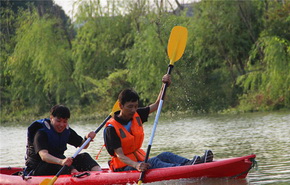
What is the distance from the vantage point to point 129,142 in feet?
20.4

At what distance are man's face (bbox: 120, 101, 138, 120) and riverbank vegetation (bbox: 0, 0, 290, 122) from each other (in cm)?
1278

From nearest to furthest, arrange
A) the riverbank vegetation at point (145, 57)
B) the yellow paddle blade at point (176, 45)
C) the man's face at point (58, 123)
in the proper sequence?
the man's face at point (58, 123), the yellow paddle blade at point (176, 45), the riverbank vegetation at point (145, 57)

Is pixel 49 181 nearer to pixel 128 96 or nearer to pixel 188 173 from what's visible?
pixel 128 96

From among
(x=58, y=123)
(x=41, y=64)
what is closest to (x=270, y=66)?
(x=41, y=64)

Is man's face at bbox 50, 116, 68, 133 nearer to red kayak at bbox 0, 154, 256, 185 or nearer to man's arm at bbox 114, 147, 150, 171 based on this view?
red kayak at bbox 0, 154, 256, 185

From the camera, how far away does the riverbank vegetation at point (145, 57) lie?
20484 millimetres

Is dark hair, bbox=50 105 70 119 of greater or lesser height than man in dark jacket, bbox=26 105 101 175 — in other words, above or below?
above

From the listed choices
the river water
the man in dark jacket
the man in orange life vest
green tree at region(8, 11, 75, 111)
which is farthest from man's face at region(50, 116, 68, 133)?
green tree at region(8, 11, 75, 111)

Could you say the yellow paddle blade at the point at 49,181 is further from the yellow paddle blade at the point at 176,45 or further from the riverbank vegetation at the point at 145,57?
the riverbank vegetation at the point at 145,57

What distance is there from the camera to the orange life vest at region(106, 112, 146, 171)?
6184 mm

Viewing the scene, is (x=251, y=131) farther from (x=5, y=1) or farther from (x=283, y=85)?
(x=5, y=1)

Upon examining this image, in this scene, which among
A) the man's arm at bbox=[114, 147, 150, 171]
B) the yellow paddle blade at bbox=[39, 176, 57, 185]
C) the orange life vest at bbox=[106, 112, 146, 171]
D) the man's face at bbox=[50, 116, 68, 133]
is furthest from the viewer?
the man's face at bbox=[50, 116, 68, 133]

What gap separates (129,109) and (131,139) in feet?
1.03

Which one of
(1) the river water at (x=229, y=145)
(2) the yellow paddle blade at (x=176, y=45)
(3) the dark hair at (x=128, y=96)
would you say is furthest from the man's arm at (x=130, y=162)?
(2) the yellow paddle blade at (x=176, y=45)
